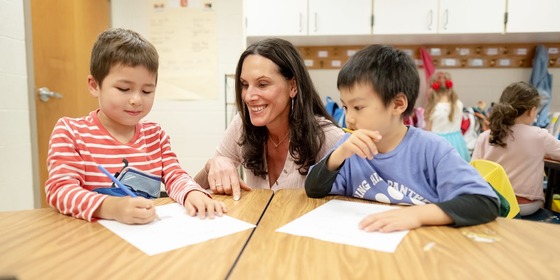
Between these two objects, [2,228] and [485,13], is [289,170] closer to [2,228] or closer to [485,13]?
[2,228]

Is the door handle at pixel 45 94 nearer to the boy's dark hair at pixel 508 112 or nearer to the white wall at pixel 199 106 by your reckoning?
the white wall at pixel 199 106

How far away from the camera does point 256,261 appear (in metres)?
0.62

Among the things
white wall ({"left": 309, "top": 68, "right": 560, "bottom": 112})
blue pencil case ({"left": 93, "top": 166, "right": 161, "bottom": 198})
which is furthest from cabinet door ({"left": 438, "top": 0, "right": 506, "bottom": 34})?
blue pencil case ({"left": 93, "top": 166, "right": 161, "bottom": 198})

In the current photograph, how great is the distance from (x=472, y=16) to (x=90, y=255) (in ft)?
10.5

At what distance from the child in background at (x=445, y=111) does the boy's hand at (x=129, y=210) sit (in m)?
2.69

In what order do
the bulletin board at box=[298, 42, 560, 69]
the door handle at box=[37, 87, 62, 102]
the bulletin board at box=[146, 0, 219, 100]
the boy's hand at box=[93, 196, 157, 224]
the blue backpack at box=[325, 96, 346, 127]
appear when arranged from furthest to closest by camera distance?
the bulletin board at box=[146, 0, 219, 100]
the bulletin board at box=[298, 42, 560, 69]
the blue backpack at box=[325, 96, 346, 127]
the door handle at box=[37, 87, 62, 102]
the boy's hand at box=[93, 196, 157, 224]

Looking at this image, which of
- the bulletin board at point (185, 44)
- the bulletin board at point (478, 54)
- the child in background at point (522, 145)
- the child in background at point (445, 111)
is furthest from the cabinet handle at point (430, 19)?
the bulletin board at point (185, 44)

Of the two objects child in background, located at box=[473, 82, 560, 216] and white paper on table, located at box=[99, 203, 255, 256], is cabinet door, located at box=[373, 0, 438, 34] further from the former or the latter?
white paper on table, located at box=[99, 203, 255, 256]

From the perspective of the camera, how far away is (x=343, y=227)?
798 millimetres

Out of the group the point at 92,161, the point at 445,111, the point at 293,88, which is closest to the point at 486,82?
the point at 445,111

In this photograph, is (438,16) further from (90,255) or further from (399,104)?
(90,255)

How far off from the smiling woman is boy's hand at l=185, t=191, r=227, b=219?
37cm

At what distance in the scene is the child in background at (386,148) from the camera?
992 mm

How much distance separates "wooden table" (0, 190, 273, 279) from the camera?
58 cm
